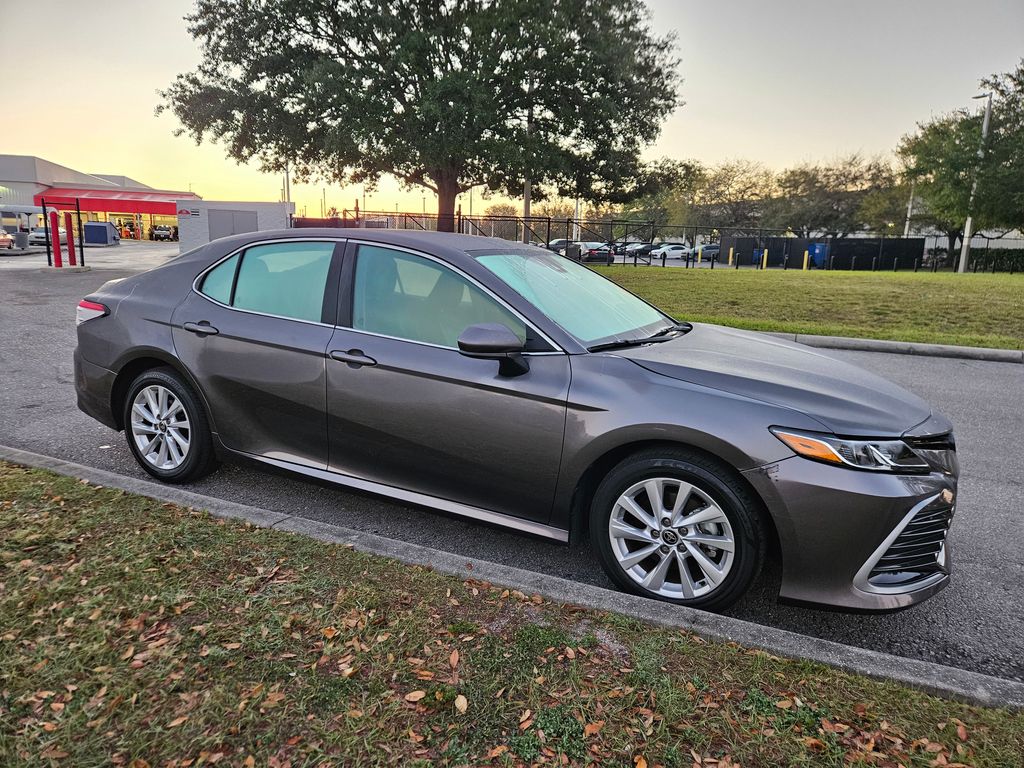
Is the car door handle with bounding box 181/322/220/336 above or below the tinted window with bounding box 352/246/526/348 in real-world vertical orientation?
below

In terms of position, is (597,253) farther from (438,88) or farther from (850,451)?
(850,451)

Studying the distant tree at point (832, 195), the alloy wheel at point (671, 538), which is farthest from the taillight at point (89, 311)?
the distant tree at point (832, 195)

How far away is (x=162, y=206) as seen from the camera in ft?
199

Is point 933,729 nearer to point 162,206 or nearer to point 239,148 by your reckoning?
point 239,148

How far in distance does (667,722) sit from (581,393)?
1.38 m

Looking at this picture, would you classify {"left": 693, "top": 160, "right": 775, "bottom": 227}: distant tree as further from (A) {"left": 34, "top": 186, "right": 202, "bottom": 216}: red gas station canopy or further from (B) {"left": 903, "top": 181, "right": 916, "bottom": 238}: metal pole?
(A) {"left": 34, "top": 186, "right": 202, "bottom": 216}: red gas station canopy

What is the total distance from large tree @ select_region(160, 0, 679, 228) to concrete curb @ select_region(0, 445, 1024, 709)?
62.2 ft

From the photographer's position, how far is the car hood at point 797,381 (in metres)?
2.91

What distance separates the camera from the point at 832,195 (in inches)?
2447

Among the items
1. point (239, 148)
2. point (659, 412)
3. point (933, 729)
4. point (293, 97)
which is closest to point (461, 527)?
point (659, 412)

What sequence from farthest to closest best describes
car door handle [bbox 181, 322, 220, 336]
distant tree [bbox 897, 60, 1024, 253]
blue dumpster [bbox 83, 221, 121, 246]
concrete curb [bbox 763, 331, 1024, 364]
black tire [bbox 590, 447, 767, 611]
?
blue dumpster [bbox 83, 221, 121, 246] < distant tree [bbox 897, 60, 1024, 253] < concrete curb [bbox 763, 331, 1024, 364] < car door handle [bbox 181, 322, 220, 336] < black tire [bbox 590, 447, 767, 611]

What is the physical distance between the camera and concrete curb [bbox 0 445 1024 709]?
2459 mm

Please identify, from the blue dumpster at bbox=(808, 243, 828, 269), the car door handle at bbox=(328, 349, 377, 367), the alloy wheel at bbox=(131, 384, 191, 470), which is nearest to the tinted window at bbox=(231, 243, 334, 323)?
the car door handle at bbox=(328, 349, 377, 367)

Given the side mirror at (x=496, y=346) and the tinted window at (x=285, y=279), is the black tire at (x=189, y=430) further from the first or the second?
the side mirror at (x=496, y=346)
